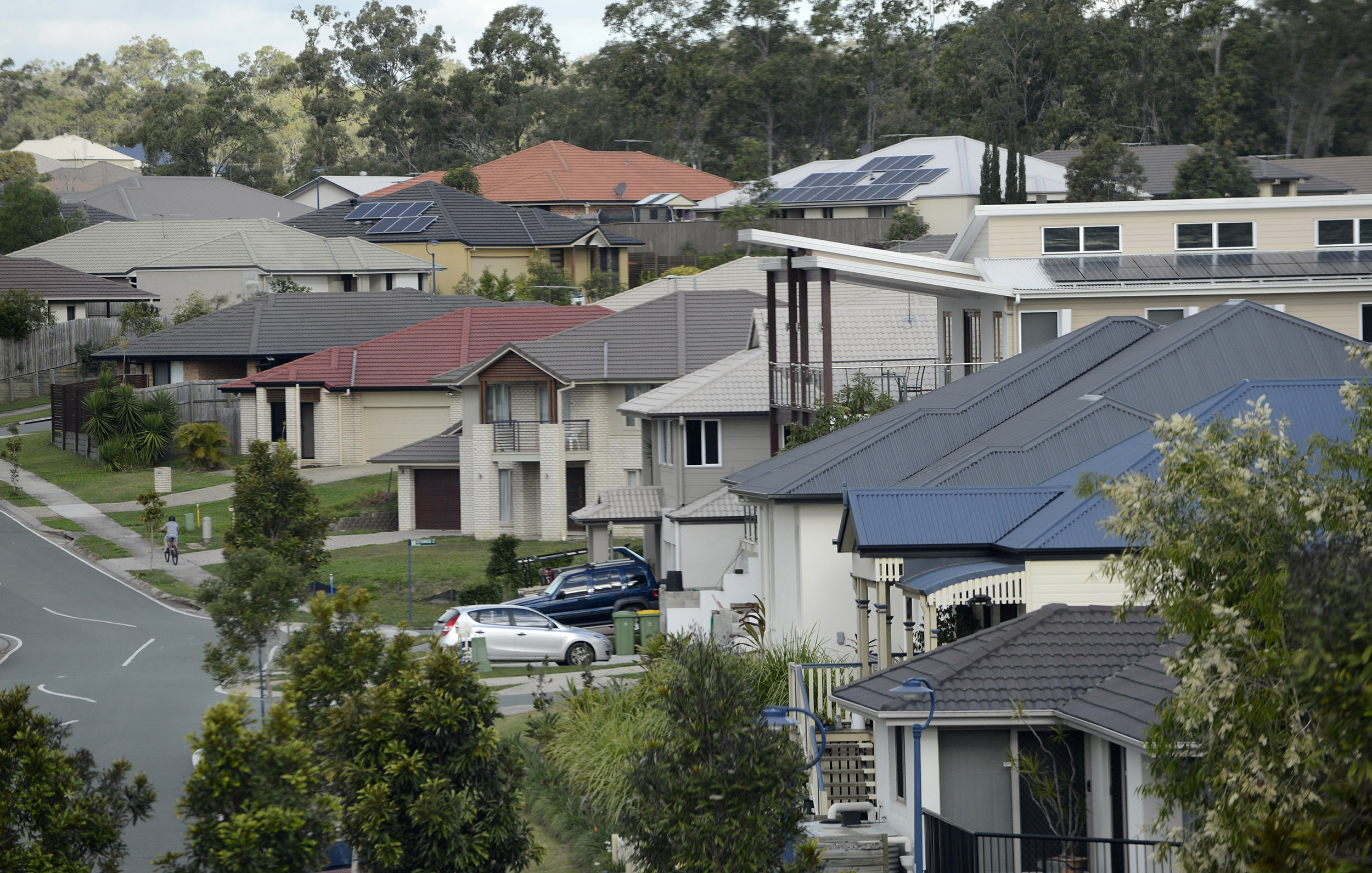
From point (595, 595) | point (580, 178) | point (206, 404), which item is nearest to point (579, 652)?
point (595, 595)

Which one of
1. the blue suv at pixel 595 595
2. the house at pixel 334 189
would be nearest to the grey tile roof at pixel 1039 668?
the blue suv at pixel 595 595

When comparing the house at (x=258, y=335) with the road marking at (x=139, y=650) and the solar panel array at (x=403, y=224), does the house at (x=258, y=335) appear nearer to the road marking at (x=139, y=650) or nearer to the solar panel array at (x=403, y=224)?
the solar panel array at (x=403, y=224)

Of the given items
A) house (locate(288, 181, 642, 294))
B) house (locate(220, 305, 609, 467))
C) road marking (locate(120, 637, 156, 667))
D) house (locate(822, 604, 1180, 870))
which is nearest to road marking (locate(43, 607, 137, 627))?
road marking (locate(120, 637, 156, 667))

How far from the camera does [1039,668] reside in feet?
48.6

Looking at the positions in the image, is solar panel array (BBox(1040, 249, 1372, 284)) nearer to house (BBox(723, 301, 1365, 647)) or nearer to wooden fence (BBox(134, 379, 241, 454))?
house (BBox(723, 301, 1365, 647))

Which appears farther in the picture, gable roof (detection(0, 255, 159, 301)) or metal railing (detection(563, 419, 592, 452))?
gable roof (detection(0, 255, 159, 301))

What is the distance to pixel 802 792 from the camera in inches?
470

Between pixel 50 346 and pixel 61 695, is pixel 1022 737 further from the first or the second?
pixel 50 346

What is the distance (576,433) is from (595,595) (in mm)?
12883

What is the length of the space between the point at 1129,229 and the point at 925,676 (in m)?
22.1

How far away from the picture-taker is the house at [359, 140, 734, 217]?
329ft

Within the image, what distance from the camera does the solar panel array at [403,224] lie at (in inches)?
3369

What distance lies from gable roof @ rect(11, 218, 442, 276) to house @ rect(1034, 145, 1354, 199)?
38.1 meters

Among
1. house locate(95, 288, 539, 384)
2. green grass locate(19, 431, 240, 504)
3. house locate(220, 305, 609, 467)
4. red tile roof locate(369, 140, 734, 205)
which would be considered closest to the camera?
green grass locate(19, 431, 240, 504)
